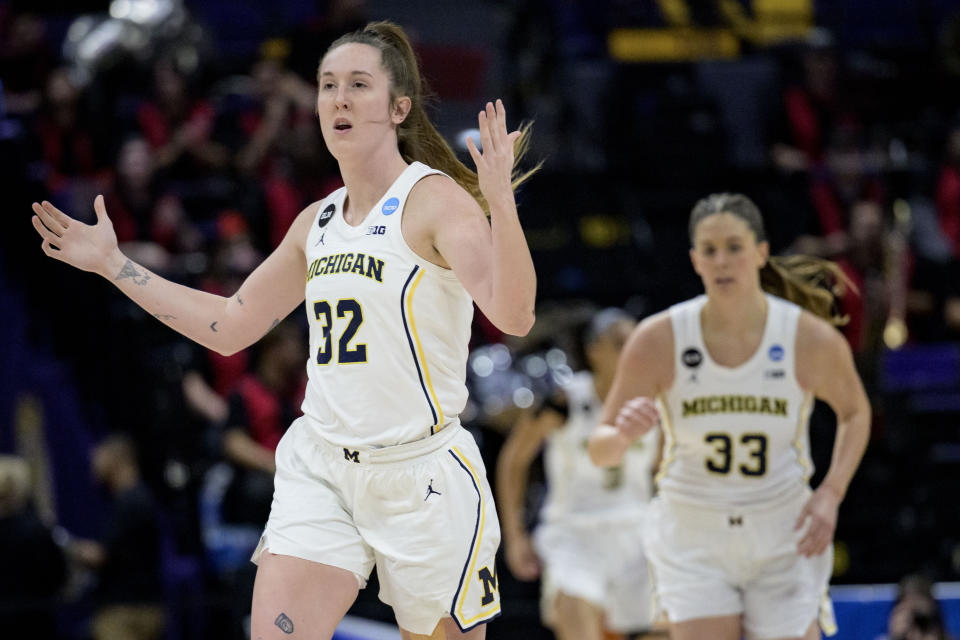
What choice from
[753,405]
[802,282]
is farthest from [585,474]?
[753,405]

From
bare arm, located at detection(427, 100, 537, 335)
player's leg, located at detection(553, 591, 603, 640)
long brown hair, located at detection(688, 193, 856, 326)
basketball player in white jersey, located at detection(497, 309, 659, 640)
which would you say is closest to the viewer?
bare arm, located at detection(427, 100, 537, 335)

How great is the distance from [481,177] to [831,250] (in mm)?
7156

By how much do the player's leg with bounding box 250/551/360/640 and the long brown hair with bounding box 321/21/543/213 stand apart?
1242 millimetres

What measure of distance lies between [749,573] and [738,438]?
1.70 ft

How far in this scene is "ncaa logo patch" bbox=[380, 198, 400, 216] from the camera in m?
3.95

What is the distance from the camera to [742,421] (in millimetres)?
5223

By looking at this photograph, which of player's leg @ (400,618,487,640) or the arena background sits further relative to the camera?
the arena background

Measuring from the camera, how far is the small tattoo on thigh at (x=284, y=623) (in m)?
3.74

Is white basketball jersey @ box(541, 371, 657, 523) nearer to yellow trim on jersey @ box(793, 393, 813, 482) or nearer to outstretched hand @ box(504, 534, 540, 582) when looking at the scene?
outstretched hand @ box(504, 534, 540, 582)

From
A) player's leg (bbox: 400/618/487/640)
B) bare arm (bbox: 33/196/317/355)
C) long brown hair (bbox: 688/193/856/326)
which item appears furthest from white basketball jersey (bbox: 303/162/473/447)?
long brown hair (bbox: 688/193/856/326)

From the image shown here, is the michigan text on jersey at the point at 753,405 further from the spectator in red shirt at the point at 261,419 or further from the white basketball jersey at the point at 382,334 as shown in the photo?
the spectator in red shirt at the point at 261,419

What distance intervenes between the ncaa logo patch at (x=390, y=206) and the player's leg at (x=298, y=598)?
101cm

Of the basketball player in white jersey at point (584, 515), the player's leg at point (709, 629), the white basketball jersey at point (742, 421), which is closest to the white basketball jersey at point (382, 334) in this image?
the white basketball jersey at point (742, 421)

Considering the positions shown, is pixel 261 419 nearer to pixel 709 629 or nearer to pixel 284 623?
pixel 709 629
